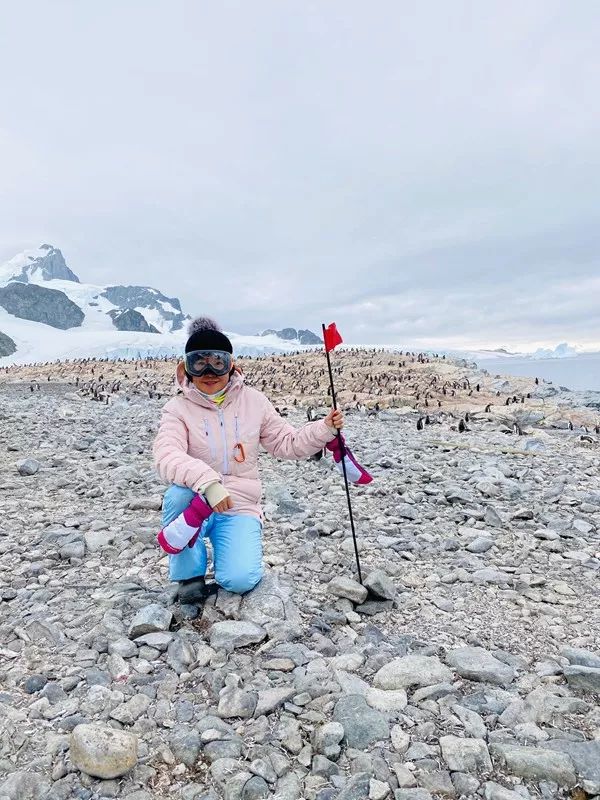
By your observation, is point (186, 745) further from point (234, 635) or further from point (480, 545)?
point (480, 545)

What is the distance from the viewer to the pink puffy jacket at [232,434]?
4.44 meters

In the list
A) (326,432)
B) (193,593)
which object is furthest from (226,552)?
(326,432)

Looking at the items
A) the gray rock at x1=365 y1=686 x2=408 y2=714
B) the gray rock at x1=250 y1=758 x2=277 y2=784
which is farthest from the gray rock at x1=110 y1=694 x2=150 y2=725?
the gray rock at x1=365 y1=686 x2=408 y2=714

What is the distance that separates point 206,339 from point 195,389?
0.44 m

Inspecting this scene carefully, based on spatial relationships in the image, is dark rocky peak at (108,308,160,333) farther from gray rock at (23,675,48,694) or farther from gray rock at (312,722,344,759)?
gray rock at (312,722,344,759)

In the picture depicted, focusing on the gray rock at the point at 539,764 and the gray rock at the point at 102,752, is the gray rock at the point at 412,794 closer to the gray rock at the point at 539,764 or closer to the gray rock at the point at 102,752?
the gray rock at the point at 539,764

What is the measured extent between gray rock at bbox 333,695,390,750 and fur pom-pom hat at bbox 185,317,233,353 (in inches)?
107

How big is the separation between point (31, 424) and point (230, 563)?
1216cm

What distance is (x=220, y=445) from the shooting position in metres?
4.50

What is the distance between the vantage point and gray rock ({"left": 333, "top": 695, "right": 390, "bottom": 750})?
2738 millimetres

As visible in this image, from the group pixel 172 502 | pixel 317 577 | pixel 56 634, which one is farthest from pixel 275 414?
pixel 56 634

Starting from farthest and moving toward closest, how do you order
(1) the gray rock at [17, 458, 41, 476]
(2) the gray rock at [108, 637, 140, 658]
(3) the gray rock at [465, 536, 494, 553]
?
(1) the gray rock at [17, 458, 41, 476] < (3) the gray rock at [465, 536, 494, 553] < (2) the gray rock at [108, 637, 140, 658]

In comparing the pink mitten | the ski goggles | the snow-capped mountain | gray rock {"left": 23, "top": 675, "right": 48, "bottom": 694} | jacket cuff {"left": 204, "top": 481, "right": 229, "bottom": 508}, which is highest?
the snow-capped mountain

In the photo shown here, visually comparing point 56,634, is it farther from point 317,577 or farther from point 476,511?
point 476,511
